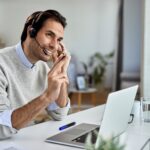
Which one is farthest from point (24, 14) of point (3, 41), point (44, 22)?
point (44, 22)

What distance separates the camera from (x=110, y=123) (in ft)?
3.36

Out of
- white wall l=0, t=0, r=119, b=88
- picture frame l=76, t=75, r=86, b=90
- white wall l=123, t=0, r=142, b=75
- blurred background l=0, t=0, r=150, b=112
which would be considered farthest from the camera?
white wall l=0, t=0, r=119, b=88

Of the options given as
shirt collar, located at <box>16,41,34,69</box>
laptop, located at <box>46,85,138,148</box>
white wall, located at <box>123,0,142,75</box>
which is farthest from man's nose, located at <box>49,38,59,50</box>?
white wall, located at <box>123,0,142,75</box>

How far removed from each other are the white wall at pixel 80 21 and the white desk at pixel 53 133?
3.87 metres

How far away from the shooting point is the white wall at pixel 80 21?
213 inches

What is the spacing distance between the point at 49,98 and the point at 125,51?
12.3 ft

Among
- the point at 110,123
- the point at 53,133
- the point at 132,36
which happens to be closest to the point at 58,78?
the point at 53,133

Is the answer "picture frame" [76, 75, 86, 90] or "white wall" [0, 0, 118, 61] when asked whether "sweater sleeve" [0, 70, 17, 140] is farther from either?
"white wall" [0, 0, 118, 61]

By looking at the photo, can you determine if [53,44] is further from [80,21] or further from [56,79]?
[80,21]

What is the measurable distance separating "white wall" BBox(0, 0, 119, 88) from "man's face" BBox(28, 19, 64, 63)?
3945 mm

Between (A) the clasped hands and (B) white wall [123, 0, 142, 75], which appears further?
(B) white wall [123, 0, 142, 75]

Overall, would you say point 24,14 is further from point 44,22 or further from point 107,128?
point 107,128

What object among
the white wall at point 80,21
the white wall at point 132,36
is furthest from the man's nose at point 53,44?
the white wall at point 80,21

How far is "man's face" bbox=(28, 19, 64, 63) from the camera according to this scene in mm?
1484
